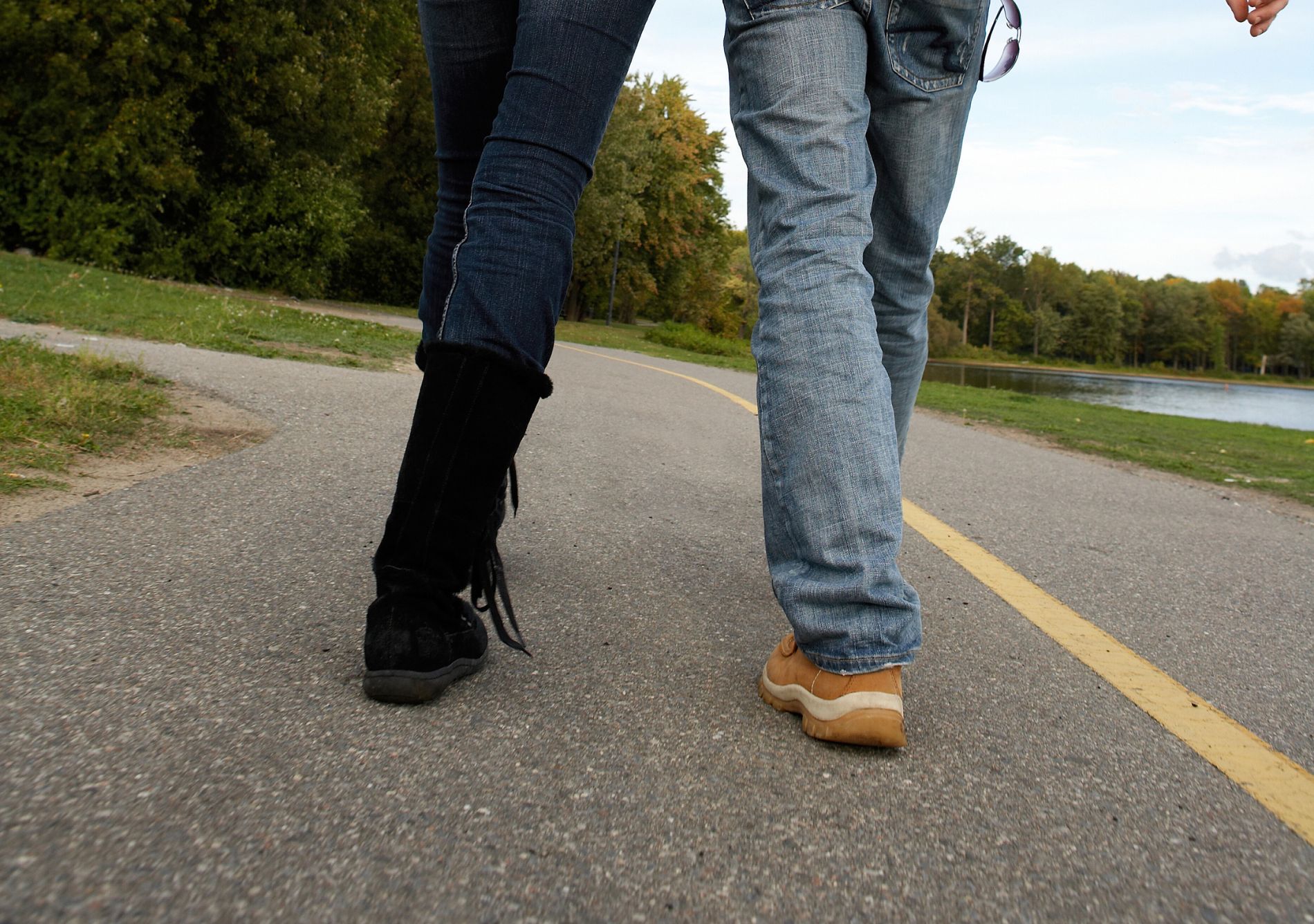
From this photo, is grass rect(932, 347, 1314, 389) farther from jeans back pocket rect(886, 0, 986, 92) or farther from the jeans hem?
the jeans hem

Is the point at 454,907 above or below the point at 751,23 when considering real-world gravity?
below

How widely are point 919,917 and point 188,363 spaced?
18.9 feet

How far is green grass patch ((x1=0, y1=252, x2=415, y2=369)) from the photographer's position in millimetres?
7676

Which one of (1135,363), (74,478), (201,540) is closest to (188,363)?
(74,478)

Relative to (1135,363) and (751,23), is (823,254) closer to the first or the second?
(751,23)

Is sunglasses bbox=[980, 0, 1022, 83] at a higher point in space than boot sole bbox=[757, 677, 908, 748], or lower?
higher

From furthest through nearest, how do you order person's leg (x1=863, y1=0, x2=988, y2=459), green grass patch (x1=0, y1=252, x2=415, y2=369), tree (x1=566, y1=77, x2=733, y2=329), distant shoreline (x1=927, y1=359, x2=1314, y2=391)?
1. distant shoreline (x1=927, y1=359, x2=1314, y2=391)
2. tree (x1=566, y1=77, x2=733, y2=329)
3. green grass patch (x1=0, y1=252, x2=415, y2=369)
4. person's leg (x1=863, y1=0, x2=988, y2=459)

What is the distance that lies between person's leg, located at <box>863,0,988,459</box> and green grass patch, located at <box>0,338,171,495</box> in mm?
2309

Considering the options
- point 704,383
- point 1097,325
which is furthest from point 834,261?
point 1097,325

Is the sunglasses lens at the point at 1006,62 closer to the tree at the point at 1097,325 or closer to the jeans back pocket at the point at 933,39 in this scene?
the jeans back pocket at the point at 933,39

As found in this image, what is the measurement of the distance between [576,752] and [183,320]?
8.83m

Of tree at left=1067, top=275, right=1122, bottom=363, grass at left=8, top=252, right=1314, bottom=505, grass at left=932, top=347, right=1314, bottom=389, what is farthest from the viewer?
tree at left=1067, top=275, right=1122, bottom=363

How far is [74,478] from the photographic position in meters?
2.81

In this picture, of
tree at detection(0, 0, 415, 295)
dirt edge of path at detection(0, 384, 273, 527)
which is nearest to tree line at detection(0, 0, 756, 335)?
tree at detection(0, 0, 415, 295)
